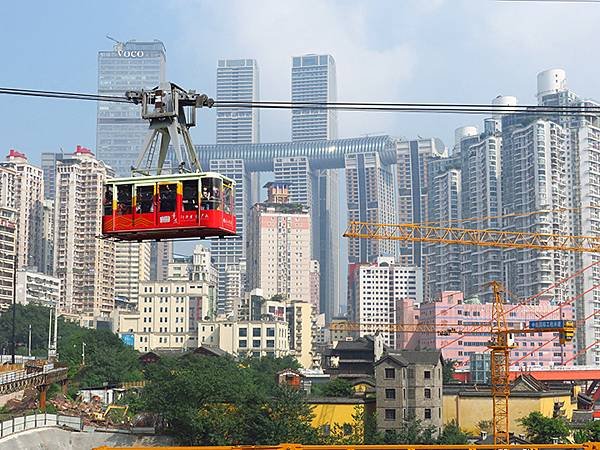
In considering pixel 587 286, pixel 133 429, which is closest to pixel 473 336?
pixel 587 286

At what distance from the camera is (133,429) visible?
68.1 metres

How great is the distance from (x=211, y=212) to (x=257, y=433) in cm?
3896

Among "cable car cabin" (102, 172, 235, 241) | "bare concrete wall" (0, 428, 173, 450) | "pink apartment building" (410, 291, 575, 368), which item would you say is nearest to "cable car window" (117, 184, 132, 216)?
"cable car cabin" (102, 172, 235, 241)

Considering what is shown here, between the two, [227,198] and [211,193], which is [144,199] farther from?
[227,198]

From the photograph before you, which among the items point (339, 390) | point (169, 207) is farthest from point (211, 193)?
point (339, 390)

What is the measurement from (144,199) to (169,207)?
0.99 m

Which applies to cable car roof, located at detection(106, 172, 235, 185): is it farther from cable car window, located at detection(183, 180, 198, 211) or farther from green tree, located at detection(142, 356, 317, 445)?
green tree, located at detection(142, 356, 317, 445)

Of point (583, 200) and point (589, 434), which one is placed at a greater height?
point (583, 200)

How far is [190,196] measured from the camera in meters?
26.4

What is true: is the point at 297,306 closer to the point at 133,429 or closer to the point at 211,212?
the point at 133,429

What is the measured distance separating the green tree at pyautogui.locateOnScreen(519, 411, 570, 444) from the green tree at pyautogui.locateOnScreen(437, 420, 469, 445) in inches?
199

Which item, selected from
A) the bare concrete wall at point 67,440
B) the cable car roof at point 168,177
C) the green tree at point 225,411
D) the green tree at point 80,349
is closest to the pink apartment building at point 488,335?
the green tree at point 80,349

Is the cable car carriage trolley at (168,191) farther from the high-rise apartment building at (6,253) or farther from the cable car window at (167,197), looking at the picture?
the high-rise apartment building at (6,253)

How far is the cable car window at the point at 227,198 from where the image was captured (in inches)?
1066
